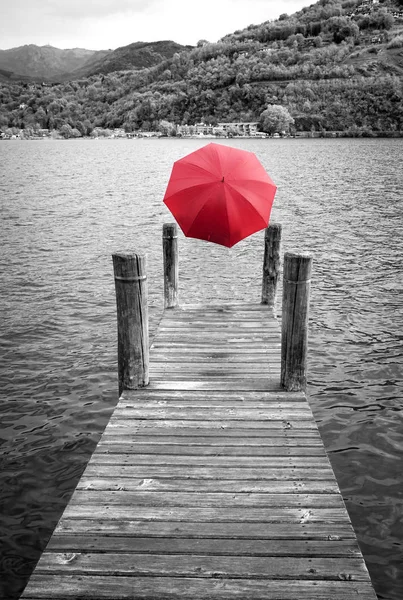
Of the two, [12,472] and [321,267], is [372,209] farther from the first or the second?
[12,472]

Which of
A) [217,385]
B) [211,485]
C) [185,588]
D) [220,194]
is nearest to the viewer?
[185,588]

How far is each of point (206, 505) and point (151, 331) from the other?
7.38 metres

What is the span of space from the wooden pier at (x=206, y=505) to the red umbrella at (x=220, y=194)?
229 cm

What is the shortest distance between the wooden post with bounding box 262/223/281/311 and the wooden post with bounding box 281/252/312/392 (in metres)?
3.36

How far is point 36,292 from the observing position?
14477 mm

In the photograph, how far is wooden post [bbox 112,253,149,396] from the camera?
17.8 feet

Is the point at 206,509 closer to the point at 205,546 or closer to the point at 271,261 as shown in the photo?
the point at 205,546

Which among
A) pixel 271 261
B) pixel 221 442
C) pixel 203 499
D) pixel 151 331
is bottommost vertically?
pixel 151 331

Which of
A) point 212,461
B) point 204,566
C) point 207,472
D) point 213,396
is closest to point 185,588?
point 204,566

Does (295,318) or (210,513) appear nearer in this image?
(210,513)

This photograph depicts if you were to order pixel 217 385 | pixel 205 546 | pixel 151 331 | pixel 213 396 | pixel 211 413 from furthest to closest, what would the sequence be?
pixel 151 331, pixel 217 385, pixel 213 396, pixel 211 413, pixel 205 546

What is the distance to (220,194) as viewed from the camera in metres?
7.53

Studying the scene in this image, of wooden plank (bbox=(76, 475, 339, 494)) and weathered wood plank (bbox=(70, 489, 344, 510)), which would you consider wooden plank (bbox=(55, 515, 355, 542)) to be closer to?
weathered wood plank (bbox=(70, 489, 344, 510))

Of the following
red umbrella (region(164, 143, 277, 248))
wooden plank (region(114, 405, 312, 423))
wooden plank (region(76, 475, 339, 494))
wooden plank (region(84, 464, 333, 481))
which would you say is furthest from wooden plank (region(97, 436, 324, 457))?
red umbrella (region(164, 143, 277, 248))
